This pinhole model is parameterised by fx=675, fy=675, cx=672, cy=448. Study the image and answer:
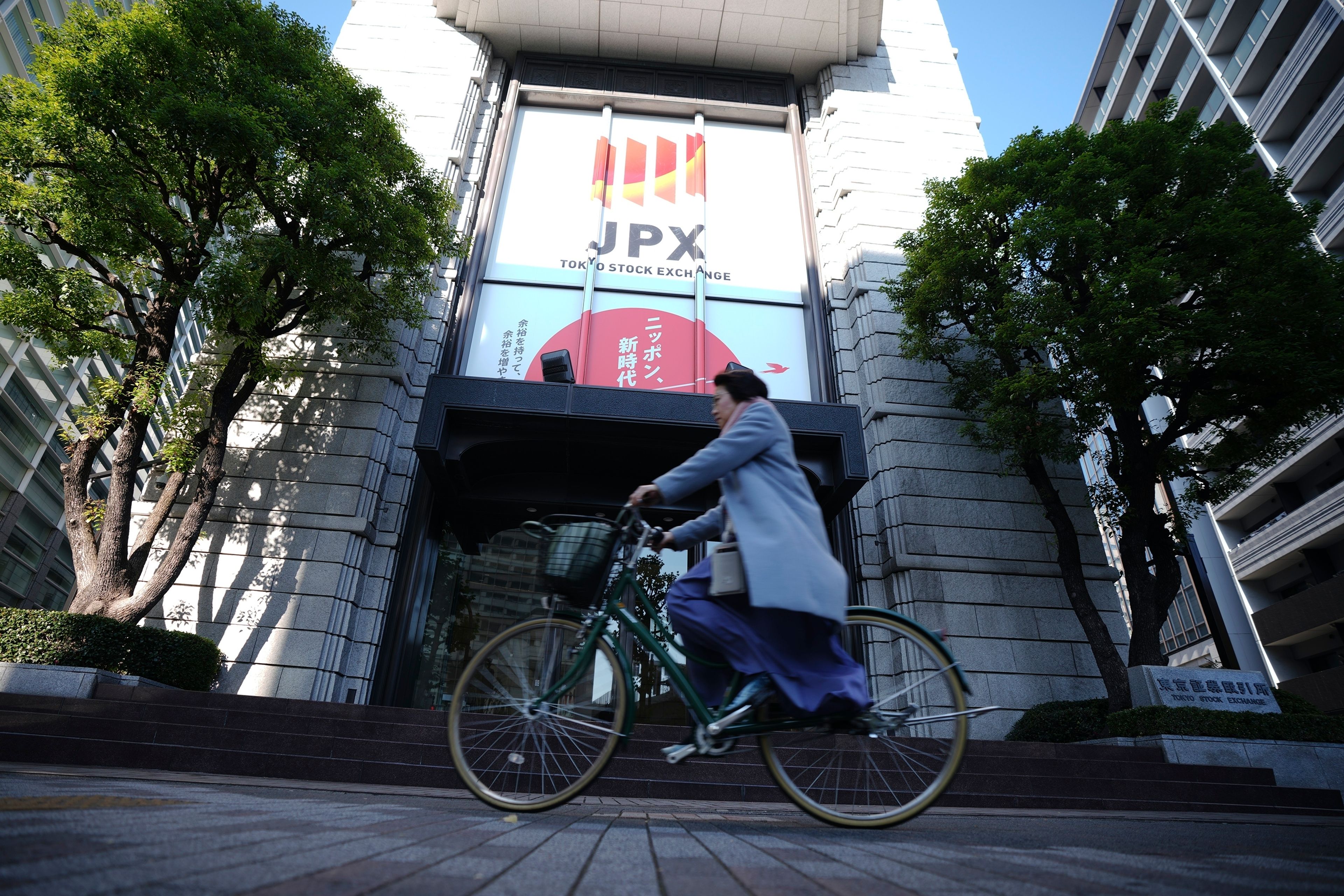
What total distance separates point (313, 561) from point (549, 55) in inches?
429

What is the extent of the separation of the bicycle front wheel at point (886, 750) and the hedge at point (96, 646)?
648 cm

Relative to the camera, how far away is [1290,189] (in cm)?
1647

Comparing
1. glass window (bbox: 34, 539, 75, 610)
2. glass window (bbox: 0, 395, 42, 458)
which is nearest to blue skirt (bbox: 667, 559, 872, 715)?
glass window (bbox: 0, 395, 42, 458)

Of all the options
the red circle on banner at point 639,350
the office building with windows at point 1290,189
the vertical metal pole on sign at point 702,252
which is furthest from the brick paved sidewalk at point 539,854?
the office building with windows at point 1290,189

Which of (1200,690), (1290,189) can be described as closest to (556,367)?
(1200,690)

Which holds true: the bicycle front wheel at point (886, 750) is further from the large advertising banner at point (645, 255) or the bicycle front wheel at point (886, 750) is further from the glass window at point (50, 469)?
the glass window at point (50, 469)

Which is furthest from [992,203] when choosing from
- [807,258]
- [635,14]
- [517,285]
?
[635,14]

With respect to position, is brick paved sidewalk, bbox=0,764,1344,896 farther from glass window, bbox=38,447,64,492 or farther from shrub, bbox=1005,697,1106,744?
glass window, bbox=38,447,64,492

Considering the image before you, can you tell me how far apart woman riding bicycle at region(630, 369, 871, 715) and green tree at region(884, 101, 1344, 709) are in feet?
22.3

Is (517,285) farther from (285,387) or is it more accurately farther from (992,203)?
(992,203)

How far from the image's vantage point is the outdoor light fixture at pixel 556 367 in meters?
8.41

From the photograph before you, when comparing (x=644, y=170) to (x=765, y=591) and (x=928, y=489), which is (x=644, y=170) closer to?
(x=928, y=489)

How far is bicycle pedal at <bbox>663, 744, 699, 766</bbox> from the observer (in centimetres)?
241

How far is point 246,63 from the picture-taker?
7.64 m
